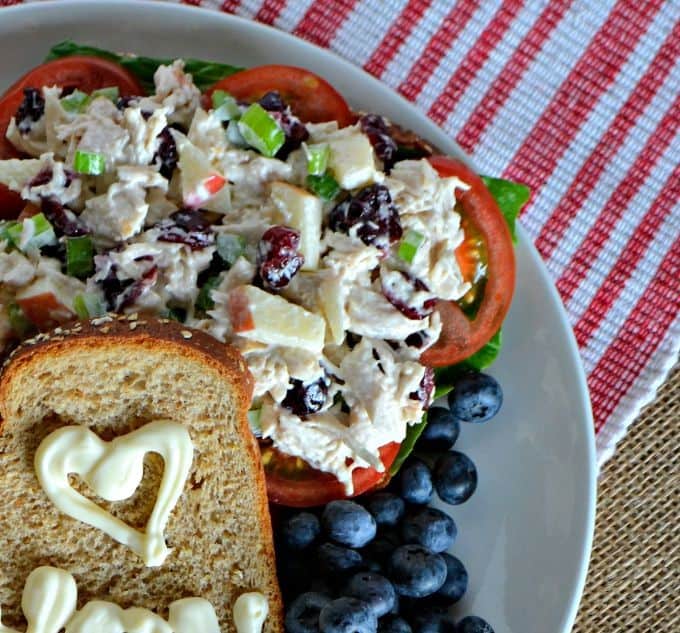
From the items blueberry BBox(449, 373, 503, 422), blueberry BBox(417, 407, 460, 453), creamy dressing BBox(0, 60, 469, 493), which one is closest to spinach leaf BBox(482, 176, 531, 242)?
creamy dressing BBox(0, 60, 469, 493)

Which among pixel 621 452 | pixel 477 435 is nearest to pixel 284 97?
pixel 477 435

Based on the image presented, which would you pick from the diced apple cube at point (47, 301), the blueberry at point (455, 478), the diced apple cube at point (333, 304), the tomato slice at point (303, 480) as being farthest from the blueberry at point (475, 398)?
the diced apple cube at point (47, 301)

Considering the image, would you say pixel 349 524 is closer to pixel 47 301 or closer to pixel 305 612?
pixel 305 612

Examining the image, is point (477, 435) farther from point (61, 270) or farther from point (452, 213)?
point (61, 270)

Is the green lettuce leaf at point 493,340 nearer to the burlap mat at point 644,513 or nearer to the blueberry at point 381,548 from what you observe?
the blueberry at point 381,548

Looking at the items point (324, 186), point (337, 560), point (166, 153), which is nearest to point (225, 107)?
point (166, 153)

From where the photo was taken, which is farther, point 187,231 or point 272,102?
point 272,102

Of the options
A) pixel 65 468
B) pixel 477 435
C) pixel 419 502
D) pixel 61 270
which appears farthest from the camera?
pixel 477 435
